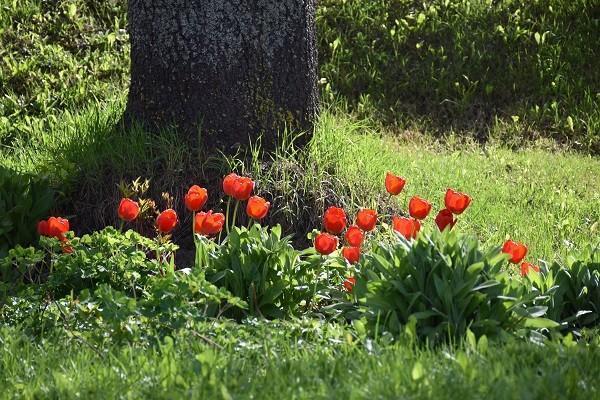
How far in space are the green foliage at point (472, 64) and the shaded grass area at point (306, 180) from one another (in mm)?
1237

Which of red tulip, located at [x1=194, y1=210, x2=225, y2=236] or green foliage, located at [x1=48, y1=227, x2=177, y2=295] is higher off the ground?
red tulip, located at [x1=194, y1=210, x2=225, y2=236]

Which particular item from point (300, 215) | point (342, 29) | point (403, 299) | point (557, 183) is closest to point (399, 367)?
point (403, 299)

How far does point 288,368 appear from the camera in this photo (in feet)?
11.0

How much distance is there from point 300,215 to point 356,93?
3.14 metres

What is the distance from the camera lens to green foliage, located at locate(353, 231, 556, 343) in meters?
3.75

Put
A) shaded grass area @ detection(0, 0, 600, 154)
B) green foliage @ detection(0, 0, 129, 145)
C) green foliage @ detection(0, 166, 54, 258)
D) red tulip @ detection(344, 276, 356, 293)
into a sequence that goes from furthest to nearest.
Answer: shaded grass area @ detection(0, 0, 600, 154) < green foliage @ detection(0, 0, 129, 145) < green foliage @ detection(0, 166, 54, 258) < red tulip @ detection(344, 276, 356, 293)

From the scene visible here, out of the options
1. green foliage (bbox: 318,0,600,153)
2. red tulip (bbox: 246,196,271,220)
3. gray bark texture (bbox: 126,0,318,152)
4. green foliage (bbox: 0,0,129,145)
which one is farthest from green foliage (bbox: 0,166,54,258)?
green foliage (bbox: 318,0,600,153)

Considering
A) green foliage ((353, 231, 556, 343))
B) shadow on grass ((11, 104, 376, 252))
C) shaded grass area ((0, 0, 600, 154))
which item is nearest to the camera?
green foliage ((353, 231, 556, 343))

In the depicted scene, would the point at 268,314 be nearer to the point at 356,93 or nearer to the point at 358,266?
the point at 358,266

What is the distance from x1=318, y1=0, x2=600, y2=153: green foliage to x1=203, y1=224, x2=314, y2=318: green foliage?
3987 mm

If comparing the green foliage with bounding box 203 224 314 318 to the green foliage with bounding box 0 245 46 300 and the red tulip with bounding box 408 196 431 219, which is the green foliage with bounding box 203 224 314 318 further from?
the green foliage with bounding box 0 245 46 300

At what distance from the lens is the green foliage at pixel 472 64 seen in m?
8.29

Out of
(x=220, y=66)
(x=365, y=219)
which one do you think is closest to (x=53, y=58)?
(x=220, y=66)

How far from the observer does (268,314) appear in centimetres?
427
